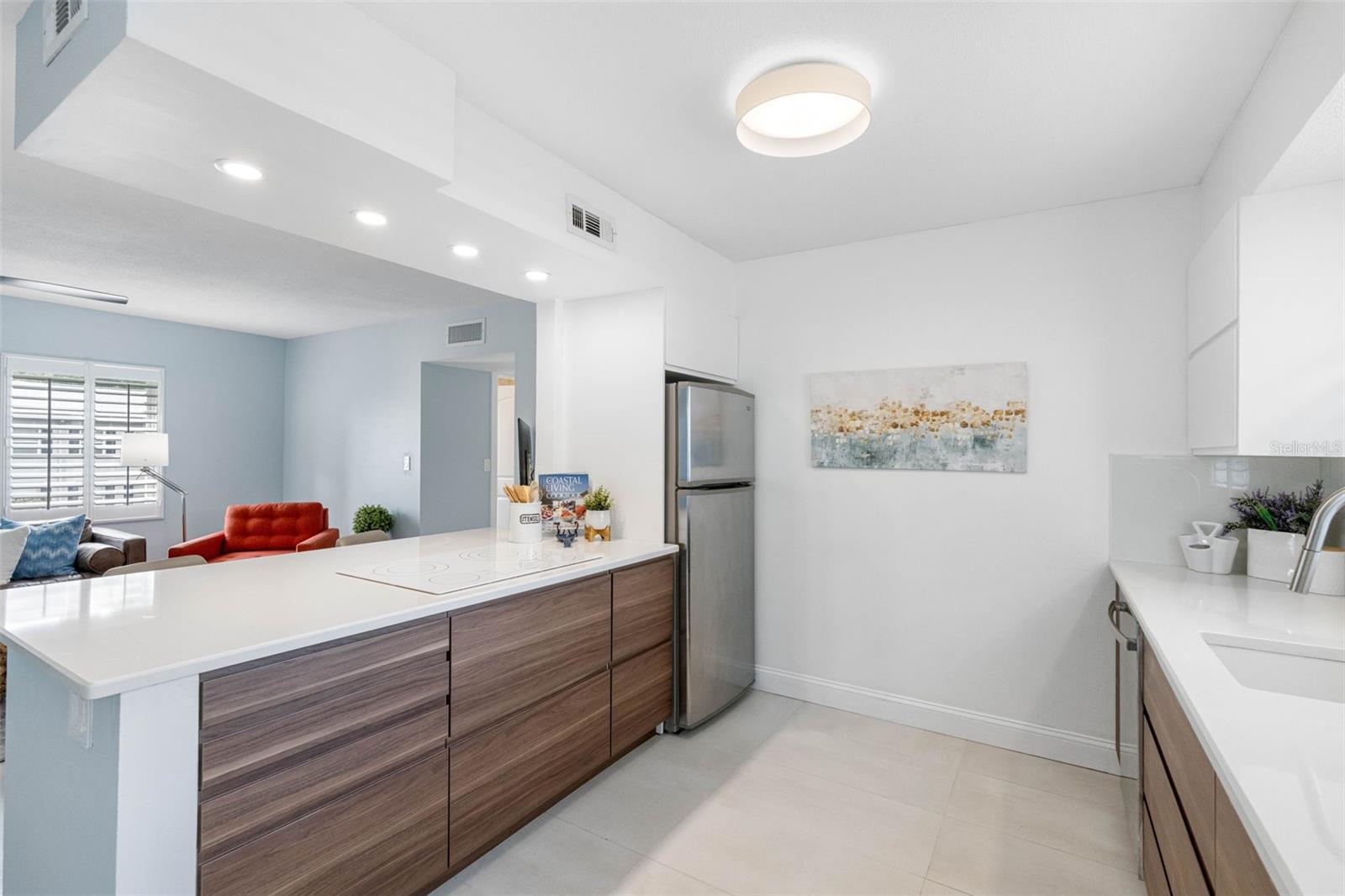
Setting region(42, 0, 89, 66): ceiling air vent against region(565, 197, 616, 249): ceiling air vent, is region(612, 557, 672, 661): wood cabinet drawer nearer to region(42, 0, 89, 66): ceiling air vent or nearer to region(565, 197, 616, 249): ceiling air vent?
region(565, 197, 616, 249): ceiling air vent

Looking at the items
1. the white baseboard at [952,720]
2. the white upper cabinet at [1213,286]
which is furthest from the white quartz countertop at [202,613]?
the white upper cabinet at [1213,286]

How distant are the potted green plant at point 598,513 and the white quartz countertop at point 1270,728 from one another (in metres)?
2.05

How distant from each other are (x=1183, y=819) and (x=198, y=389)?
742 centimetres

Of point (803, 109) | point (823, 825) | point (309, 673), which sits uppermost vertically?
point (803, 109)

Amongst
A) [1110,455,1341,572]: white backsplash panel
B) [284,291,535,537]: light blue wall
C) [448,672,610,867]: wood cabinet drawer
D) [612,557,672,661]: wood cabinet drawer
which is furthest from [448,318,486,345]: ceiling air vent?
[1110,455,1341,572]: white backsplash panel

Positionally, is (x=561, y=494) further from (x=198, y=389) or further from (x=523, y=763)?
(x=198, y=389)

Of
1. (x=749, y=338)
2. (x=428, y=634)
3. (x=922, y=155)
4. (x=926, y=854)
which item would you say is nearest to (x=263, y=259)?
(x=749, y=338)

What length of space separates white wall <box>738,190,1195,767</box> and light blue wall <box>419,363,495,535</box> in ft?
10.8

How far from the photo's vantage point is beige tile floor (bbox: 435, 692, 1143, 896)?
6.30 feet

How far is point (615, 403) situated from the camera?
310 centimetres

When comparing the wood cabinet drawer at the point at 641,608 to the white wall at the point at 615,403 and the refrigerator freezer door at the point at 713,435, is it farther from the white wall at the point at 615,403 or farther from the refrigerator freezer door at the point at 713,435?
the refrigerator freezer door at the point at 713,435

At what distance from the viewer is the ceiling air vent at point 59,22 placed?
4.31 ft

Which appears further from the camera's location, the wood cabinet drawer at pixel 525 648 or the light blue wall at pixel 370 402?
the light blue wall at pixel 370 402

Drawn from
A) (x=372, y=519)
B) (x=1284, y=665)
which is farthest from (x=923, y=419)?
(x=372, y=519)
